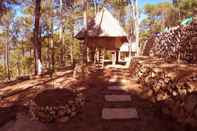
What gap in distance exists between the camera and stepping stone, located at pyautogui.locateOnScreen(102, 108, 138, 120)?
7.98 meters

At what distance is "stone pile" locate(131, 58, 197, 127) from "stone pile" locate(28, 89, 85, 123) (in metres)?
2.40

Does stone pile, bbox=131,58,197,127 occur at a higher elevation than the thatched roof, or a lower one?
lower

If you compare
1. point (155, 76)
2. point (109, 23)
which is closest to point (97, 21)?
point (109, 23)

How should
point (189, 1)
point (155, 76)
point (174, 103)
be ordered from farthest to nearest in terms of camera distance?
point (189, 1)
point (155, 76)
point (174, 103)

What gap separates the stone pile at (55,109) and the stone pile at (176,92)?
2.40 metres

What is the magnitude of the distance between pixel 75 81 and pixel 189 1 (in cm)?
3526

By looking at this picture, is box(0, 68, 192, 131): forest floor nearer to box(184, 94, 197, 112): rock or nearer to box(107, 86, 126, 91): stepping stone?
box(107, 86, 126, 91): stepping stone

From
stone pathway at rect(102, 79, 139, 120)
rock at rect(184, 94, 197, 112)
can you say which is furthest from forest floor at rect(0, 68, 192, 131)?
rock at rect(184, 94, 197, 112)

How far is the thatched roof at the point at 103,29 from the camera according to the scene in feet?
69.1

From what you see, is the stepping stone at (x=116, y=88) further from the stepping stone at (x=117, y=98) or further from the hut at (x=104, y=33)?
the hut at (x=104, y=33)

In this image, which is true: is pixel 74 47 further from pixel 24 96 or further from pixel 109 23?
pixel 24 96

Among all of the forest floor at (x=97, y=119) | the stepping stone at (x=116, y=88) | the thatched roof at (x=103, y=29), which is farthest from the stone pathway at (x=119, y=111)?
the thatched roof at (x=103, y=29)

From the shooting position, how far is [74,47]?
152 ft

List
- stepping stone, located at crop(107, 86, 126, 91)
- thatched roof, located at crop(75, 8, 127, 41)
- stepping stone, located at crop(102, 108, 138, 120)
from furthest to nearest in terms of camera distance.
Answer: thatched roof, located at crop(75, 8, 127, 41), stepping stone, located at crop(107, 86, 126, 91), stepping stone, located at crop(102, 108, 138, 120)
